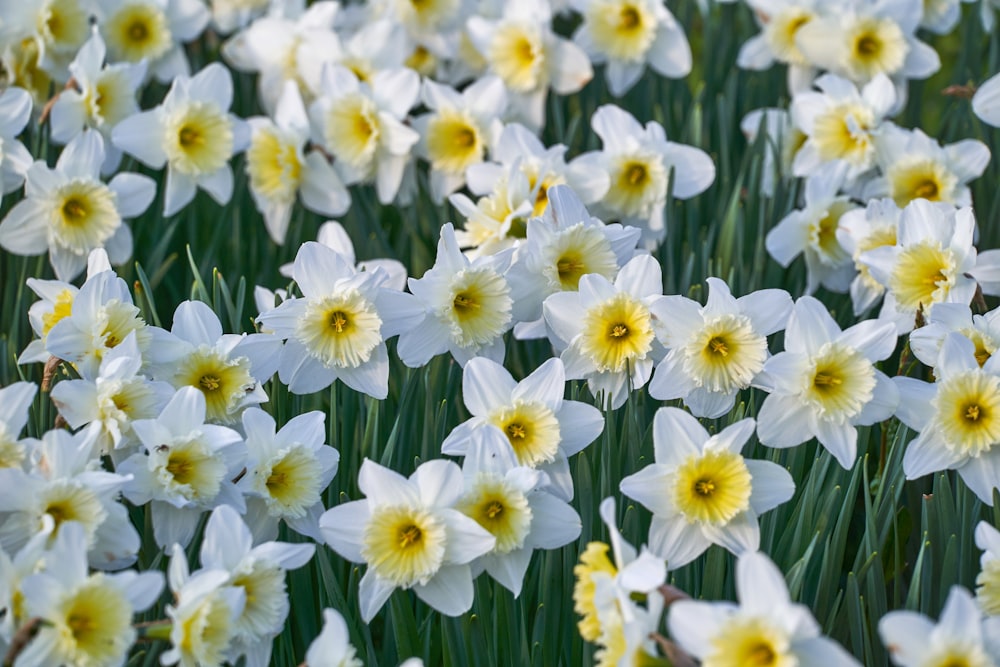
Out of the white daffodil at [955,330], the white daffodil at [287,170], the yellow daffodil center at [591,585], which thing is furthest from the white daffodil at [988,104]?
the yellow daffodil center at [591,585]

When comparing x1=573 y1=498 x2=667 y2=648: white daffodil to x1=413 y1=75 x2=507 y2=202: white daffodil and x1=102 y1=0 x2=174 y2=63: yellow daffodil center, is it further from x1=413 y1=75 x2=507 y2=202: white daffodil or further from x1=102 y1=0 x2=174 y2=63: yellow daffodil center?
x1=102 y1=0 x2=174 y2=63: yellow daffodil center

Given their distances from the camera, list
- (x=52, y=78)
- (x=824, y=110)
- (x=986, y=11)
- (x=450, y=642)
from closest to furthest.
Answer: (x=450, y=642), (x=824, y=110), (x=52, y=78), (x=986, y=11)

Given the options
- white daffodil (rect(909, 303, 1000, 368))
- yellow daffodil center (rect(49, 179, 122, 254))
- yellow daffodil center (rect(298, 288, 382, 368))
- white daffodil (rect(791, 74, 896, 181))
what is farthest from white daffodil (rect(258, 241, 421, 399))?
white daffodil (rect(791, 74, 896, 181))

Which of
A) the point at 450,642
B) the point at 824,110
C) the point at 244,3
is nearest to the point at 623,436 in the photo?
the point at 450,642

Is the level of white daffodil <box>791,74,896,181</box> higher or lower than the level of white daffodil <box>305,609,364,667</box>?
higher

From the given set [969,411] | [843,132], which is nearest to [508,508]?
[969,411]

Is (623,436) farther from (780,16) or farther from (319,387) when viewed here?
(780,16)
